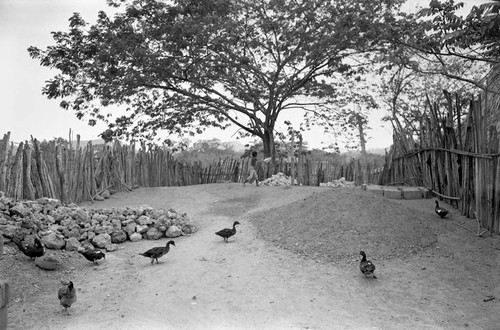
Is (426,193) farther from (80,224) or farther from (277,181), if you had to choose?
(80,224)

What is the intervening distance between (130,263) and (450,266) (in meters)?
5.27

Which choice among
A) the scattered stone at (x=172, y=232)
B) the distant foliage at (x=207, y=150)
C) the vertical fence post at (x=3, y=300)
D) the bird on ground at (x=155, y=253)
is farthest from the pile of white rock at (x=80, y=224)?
the distant foliage at (x=207, y=150)

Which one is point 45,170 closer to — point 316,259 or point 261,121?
point 316,259

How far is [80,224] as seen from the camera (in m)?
8.81

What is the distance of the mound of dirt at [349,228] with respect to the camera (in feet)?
25.1

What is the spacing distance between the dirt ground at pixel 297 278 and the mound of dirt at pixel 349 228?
0.9 inches

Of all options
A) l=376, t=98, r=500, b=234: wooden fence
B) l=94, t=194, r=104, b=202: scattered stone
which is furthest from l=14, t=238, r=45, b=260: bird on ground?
l=376, t=98, r=500, b=234: wooden fence

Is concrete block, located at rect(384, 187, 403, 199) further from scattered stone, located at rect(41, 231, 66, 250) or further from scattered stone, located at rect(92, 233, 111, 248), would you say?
scattered stone, located at rect(41, 231, 66, 250)

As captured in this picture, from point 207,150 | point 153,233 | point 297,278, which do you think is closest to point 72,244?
point 153,233

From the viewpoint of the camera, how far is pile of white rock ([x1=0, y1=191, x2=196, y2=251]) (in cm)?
765

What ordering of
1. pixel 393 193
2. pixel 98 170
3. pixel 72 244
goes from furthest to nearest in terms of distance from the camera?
pixel 98 170, pixel 393 193, pixel 72 244

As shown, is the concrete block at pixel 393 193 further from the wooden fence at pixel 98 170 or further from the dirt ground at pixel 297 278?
the wooden fence at pixel 98 170

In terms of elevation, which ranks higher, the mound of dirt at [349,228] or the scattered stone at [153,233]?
the mound of dirt at [349,228]

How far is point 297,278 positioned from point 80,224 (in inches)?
182
